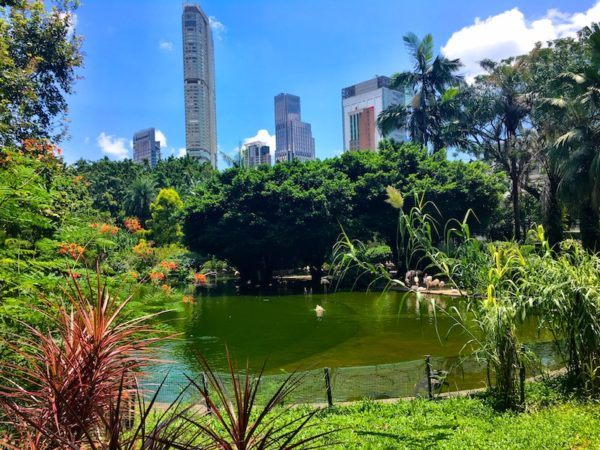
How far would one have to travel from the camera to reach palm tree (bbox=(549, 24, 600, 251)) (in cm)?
1096

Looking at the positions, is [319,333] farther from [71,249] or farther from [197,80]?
[197,80]

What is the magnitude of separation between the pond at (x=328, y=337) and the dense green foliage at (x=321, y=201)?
511 cm

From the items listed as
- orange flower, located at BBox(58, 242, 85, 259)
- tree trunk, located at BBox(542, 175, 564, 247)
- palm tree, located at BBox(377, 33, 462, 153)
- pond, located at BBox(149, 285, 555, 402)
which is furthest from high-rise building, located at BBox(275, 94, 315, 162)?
orange flower, located at BBox(58, 242, 85, 259)

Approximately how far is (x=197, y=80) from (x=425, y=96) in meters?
71.5

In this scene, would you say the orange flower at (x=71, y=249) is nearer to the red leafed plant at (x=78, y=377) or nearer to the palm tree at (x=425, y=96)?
the red leafed plant at (x=78, y=377)

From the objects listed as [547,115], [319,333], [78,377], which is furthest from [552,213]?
[78,377]

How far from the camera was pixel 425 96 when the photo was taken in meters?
26.8

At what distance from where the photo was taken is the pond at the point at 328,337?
8.11 m

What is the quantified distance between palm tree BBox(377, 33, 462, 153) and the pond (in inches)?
481

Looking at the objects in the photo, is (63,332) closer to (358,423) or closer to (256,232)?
(358,423)

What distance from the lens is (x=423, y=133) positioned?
89.0ft

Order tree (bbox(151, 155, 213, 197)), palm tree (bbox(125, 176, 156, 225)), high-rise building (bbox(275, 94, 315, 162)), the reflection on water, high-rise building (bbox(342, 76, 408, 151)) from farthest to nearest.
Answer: high-rise building (bbox(275, 94, 315, 162)) < high-rise building (bbox(342, 76, 408, 151)) < tree (bbox(151, 155, 213, 197)) < palm tree (bbox(125, 176, 156, 225)) < the reflection on water

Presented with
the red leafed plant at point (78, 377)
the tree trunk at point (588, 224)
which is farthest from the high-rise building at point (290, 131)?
the red leafed plant at point (78, 377)

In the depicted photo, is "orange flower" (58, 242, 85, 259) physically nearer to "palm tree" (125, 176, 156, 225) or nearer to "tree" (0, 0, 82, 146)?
"tree" (0, 0, 82, 146)
